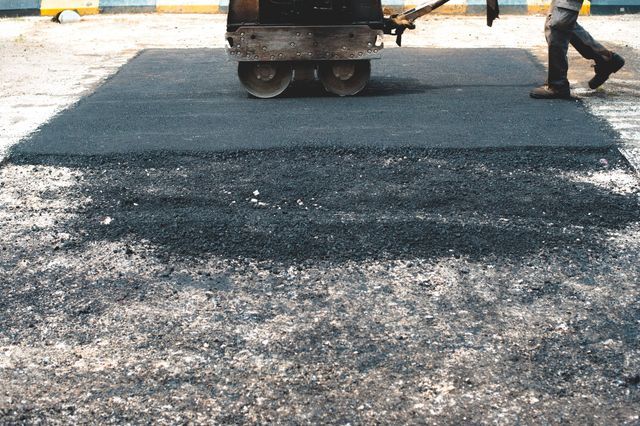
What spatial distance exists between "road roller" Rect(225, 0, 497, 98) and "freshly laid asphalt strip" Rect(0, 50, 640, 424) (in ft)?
1.83

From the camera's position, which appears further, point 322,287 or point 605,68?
point 605,68

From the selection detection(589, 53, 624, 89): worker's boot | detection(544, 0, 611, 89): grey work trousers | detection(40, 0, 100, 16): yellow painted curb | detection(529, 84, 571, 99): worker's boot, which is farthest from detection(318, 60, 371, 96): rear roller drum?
detection(40, 0, 100, 16): yellow painted curb

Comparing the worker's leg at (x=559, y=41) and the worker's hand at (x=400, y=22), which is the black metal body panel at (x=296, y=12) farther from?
the worker's leg at (x=559, y=41)

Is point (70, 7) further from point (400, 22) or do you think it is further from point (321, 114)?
point (321, 114)

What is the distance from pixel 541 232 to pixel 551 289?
757 mm

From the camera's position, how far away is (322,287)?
499cm

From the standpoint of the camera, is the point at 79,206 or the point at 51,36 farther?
the point at 51,36

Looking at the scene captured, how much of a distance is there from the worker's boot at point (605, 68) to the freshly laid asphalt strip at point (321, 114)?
588 millimetres

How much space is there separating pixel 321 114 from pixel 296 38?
0.87 meters

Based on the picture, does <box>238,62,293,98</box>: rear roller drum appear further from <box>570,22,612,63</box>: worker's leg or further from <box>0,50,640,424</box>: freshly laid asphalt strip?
<box>570,22,612,63</box>: worker's leg

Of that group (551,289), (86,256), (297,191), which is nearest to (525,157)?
(297,191)

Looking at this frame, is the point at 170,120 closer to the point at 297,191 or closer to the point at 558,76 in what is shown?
the point at 297,191

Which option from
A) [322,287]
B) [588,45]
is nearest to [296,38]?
[588,45]

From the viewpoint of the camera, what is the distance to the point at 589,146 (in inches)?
285
